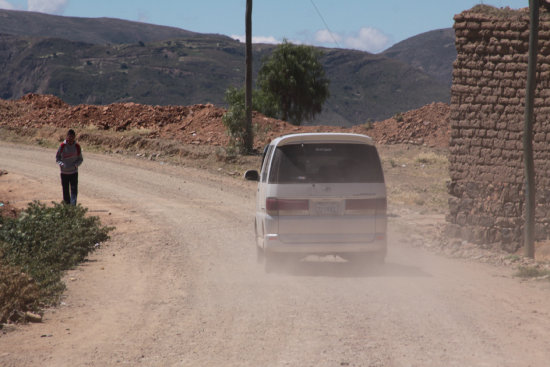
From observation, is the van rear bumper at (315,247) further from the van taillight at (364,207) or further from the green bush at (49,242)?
the green bush at (49,242)

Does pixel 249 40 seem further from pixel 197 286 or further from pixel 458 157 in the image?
pixel 197 286

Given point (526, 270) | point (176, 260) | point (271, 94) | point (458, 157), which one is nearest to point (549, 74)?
point (458, 157)

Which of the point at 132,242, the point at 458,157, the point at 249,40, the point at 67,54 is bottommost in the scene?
the point at 132,242

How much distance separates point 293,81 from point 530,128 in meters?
46.9

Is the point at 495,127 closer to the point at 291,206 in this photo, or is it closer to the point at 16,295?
the point at 291,206

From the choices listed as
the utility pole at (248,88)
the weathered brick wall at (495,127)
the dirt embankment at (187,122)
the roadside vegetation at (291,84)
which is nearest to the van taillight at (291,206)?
the weathered brick wall at (495,127)

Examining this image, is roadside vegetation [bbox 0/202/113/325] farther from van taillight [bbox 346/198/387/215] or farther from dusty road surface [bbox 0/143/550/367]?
van taillight [bbox 346/198/387/215]

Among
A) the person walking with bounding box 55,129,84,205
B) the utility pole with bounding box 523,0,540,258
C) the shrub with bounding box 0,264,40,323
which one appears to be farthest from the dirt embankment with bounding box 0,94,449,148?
the shrub with bounding box 0,264,40,323

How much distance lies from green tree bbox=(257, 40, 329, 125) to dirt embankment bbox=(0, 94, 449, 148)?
19899 mm

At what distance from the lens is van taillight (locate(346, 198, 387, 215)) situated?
9.79m

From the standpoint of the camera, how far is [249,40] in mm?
29906

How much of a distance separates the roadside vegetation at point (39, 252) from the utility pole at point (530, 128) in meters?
8.66

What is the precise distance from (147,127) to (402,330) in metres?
31.9

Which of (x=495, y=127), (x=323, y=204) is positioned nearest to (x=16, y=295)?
(x=323, y=204)
